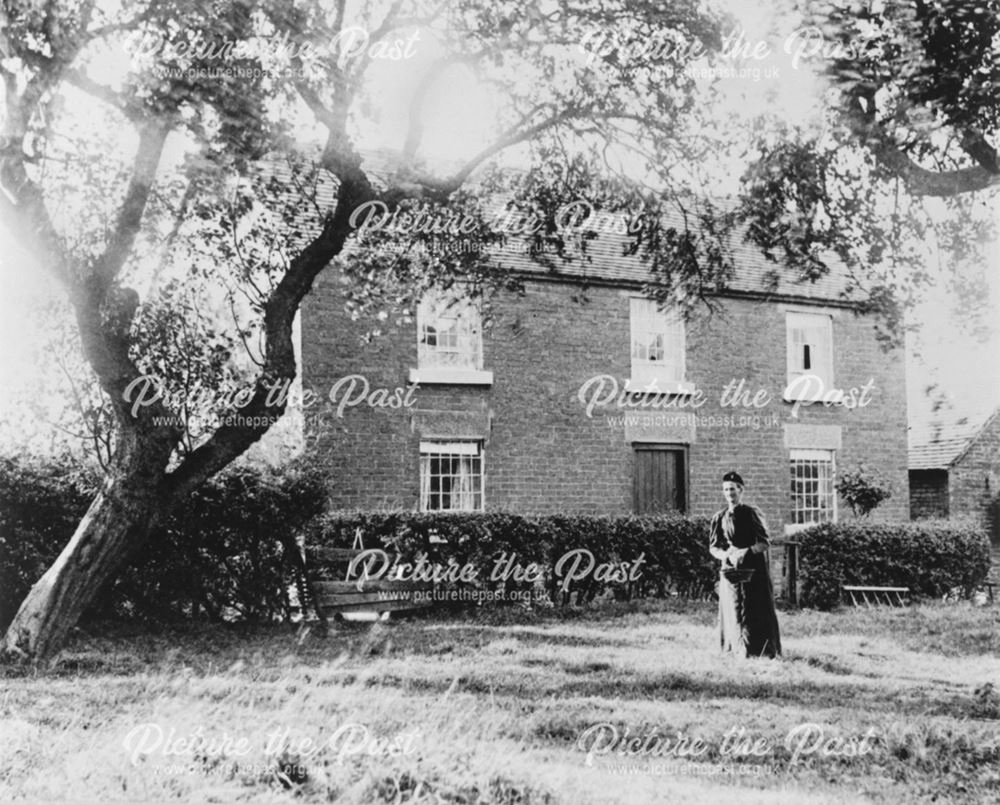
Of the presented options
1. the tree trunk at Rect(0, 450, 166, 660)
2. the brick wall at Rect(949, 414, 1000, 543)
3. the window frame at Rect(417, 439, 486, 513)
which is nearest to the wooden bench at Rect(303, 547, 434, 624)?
the tree trunk at Rect(0, 450, 166, 660)

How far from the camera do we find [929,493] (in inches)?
586

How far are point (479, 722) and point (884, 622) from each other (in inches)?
215

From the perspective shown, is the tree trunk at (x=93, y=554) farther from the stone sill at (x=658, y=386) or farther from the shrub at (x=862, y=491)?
the shrub at (x=862, y=491)

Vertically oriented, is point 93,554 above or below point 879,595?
above

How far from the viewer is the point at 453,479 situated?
14672mm

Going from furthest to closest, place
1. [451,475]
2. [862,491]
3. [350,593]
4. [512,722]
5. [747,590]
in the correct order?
[451,475] → [862,491] → [350,593] → [747,590] → [512,722]

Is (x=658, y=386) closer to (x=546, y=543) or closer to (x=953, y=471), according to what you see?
(x=546, y=543)

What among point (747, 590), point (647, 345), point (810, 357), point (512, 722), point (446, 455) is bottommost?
point (512, 722)

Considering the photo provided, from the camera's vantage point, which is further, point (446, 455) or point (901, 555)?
point (446, 455)

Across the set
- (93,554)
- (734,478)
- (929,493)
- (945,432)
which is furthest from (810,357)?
(93,554)

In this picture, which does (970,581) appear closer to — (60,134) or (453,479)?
(453,479)

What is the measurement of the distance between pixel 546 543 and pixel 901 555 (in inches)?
182

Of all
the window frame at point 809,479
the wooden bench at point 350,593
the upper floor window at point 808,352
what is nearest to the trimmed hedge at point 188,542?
the wooden bench at point 350,593

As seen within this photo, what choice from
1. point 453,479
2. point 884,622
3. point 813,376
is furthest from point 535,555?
point 813,376
